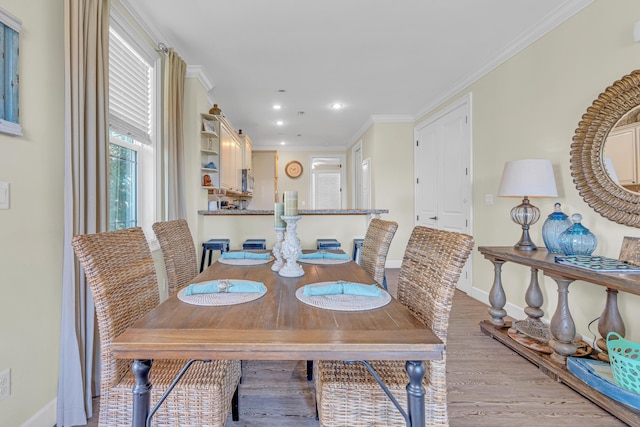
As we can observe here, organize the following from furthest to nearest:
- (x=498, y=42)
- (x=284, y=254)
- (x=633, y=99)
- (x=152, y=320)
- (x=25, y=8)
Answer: (x=498, y=42) → (x=633, y=99) → (x=284, y=254) → (x=25, y=8) → (x=152, y=320)

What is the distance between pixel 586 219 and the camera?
2.28 meters

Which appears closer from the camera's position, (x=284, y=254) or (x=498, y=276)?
(x=284, y=254)

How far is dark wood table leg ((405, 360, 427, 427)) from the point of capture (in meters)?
0.91

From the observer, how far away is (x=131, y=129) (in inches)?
94.7

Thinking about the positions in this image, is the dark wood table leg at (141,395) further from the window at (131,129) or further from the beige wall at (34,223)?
the window at (131,129)

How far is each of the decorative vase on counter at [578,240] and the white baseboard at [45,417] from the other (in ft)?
10.3

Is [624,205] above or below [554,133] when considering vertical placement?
below

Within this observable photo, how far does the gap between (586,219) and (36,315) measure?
342 centimetres

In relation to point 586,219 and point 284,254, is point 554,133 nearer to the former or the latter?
point 586,219

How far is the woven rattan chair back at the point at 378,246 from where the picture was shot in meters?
1.85

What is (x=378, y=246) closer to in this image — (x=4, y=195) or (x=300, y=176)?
(x=4, y=195)

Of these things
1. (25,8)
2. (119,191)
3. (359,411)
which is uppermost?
(25,8)

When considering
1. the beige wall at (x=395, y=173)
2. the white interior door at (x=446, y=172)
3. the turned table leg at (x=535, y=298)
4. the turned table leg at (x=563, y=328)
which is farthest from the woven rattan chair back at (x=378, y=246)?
the beige wall at (x=395, y=173)

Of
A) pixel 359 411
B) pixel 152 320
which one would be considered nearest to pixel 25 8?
pixel 152 320
